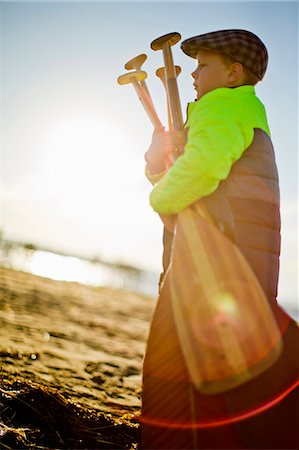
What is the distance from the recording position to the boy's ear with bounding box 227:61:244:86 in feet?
5.47

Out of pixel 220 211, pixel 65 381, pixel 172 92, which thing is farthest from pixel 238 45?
pixel 65 381

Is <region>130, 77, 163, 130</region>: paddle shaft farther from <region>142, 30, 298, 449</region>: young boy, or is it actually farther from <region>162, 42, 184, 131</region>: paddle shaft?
<region>142, 30, 298, 449</region>: young boy

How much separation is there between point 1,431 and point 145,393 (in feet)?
3.25

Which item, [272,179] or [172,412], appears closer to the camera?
[172,412]

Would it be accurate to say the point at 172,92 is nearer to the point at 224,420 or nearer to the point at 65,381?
the point at 224,420

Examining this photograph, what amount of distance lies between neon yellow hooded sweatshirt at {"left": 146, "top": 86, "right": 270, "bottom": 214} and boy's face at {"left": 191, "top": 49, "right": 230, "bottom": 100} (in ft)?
0.62

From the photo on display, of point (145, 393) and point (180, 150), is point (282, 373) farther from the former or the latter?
point (180, 150)

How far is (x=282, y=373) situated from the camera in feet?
4.66

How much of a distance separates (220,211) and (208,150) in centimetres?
24

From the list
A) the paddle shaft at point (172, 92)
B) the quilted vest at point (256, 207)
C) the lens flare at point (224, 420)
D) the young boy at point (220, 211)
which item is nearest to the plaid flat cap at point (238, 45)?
the young boy at point (220, 211)

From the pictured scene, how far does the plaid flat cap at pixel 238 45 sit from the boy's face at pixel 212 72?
1.4 inches

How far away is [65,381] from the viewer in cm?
314

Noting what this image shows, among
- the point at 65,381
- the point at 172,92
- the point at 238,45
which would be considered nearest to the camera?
the point at 238,45

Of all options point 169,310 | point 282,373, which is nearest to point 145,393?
point 169,310
